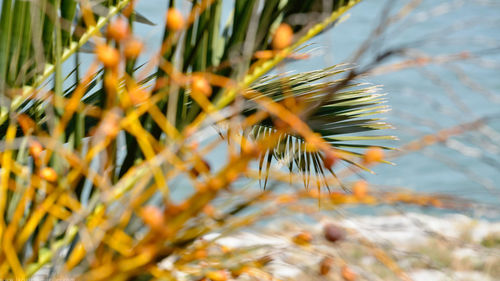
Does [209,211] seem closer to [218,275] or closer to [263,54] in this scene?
[218,275]

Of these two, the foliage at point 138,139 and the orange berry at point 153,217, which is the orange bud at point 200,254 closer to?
the foliage at point 138,139

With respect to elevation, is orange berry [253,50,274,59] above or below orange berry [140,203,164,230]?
above

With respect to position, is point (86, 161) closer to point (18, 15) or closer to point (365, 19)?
point (18, 15)

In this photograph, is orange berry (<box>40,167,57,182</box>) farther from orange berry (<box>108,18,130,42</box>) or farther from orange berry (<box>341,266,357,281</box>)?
orange berry (<box>341,266,357,281</box>)

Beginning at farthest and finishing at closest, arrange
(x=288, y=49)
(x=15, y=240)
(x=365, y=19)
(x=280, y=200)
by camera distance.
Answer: (x=365, y=19)
(x=288, y=49)
(x=15, y=240)
(x=280, y=200)

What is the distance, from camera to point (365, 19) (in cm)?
699

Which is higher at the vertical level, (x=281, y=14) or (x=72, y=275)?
(x=281, y=14)

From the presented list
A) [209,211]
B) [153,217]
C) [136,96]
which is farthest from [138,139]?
[153,217]

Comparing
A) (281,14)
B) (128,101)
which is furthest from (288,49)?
(128,101)

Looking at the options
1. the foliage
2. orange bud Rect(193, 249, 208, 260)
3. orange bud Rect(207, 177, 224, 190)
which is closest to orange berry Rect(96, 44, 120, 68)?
the foliage

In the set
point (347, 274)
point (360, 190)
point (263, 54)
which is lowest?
point (347, 274)

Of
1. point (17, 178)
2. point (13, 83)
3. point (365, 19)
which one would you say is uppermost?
point (13, 83)

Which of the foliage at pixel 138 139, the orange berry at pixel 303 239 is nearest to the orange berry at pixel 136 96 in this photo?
the foliage at pixel 138 139

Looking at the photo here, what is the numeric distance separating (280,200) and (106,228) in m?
0.20
